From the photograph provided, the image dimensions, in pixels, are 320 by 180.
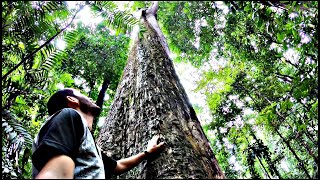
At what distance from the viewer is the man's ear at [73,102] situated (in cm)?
203

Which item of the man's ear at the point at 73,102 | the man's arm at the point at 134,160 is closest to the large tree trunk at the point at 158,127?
the man's arm at the point at 134,160

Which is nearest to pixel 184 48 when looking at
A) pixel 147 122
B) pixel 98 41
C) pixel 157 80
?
pixel 98 41

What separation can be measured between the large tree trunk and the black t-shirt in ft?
1.66

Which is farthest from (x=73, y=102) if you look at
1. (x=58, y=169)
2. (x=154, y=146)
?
(x=58, y=169)

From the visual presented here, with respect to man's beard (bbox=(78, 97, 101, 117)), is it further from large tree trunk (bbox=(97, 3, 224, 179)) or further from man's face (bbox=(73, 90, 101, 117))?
large tree trunk (bbox=(97, 3, 224, 179))

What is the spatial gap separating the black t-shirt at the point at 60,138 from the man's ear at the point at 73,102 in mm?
581

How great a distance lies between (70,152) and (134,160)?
62 cm

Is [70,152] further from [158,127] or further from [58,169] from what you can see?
[158,127]

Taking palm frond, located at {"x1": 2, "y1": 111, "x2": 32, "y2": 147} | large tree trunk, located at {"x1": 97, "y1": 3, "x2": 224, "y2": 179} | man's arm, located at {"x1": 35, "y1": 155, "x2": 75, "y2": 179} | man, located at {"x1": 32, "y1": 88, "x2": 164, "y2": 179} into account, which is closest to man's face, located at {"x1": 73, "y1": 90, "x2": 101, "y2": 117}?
large tree trunk, located at {"x1": 97, "y1": 3, "x2": 224, "y2": 179}

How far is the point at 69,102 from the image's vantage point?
2.03 meters

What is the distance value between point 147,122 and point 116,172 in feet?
1.60

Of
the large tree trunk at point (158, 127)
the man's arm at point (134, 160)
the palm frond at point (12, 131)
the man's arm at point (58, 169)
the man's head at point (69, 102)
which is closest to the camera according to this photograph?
the man's arm at point (58, 169)

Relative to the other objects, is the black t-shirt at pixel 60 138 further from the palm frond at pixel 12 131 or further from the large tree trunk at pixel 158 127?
the palm frond at pixel 12 131

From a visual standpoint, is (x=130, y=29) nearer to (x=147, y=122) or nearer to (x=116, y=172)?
(x=147, y=122)
